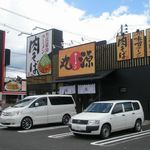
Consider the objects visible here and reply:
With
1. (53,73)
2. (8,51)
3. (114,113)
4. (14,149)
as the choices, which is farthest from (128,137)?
(8,51)

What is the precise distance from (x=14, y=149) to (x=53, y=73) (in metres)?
18.5

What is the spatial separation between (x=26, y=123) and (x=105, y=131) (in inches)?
212

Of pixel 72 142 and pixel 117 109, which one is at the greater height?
pixel 117 109

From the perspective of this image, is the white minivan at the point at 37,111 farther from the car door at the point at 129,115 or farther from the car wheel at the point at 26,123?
the car door at the point at 129,115

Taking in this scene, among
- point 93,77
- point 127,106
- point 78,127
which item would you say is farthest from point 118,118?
point 93,77

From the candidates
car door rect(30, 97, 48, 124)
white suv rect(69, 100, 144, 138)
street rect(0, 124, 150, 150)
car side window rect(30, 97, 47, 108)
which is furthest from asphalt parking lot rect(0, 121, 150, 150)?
car side window rect(30, 97, 47, 108)

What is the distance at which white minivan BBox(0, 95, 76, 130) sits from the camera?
57.3 feet

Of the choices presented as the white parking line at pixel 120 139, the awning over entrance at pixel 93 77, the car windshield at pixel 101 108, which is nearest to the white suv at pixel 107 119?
the car windshield at pixel 101 108

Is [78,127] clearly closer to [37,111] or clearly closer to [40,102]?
[37,111]

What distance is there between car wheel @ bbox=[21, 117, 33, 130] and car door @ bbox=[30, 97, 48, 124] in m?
0.31

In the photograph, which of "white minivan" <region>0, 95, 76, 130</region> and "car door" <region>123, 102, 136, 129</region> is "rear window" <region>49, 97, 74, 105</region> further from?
"car door" <region>123, 102, 136, 129</region>

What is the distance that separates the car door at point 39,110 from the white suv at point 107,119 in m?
3.92

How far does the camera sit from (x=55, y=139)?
14.1 meters

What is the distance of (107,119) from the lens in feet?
46.2
